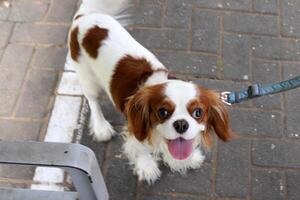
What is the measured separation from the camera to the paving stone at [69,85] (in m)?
3.36

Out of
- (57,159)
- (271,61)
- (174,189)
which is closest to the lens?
(57,159)

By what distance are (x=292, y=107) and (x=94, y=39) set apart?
1568 mm

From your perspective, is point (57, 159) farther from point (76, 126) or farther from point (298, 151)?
point (298, 151)

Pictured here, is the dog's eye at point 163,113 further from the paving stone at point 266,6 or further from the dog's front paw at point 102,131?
the paving stone at point 266,6

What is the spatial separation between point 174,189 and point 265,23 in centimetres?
171

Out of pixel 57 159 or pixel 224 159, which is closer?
pixel 57 159

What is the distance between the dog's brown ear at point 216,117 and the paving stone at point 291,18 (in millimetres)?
1652

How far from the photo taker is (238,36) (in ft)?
12.0

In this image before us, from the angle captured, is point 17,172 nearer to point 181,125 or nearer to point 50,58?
point 50,58

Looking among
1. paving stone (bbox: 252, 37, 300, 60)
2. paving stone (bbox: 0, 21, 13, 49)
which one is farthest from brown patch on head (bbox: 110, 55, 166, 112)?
paving stone (bbox: 0, 21, 13, 49)

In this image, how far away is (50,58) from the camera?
3555 millimetres

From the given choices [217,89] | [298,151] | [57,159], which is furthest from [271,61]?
[57,159]

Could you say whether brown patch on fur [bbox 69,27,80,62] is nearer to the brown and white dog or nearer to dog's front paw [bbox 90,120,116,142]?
the brown and white dog

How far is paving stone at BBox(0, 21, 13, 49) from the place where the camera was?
144 inches
